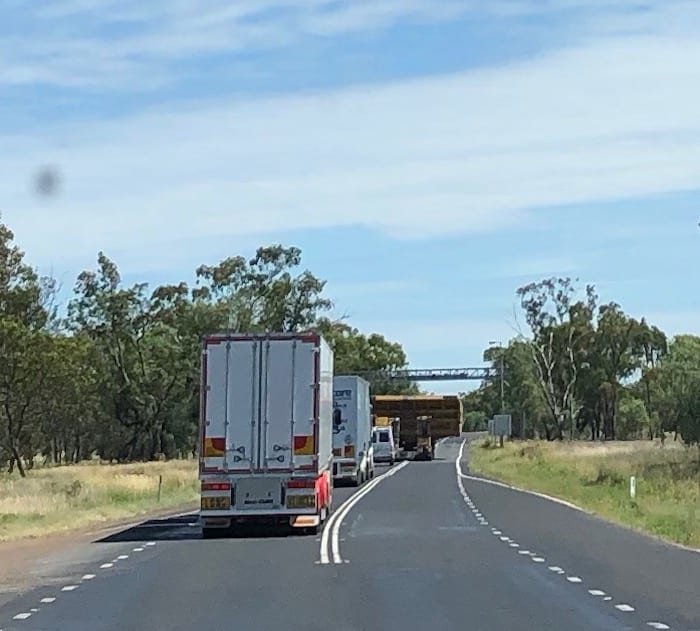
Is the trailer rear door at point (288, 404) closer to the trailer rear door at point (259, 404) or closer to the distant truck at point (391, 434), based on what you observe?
the trailer rear door at point (259, 404)

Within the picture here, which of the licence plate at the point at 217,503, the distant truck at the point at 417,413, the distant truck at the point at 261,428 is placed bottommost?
the licence plate at the point at 217,503

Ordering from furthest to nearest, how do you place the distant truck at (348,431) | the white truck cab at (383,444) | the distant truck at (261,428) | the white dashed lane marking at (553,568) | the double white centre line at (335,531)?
the white truck cab at (383,444)
the distant truck at (348,431)
the distant truck at (261,428)
the double white centre line at (335,531)
the white dashed lane marking at (553,568)

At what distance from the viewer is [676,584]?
18703mm

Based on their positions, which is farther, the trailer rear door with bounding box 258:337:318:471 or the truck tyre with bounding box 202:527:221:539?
the truck tyre with bounding box 202:527:221:539

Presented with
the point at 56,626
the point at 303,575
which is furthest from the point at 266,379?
the point at 56,626

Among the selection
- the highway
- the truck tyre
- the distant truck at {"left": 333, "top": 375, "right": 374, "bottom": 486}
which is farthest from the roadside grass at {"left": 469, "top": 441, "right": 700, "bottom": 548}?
the truck tyre

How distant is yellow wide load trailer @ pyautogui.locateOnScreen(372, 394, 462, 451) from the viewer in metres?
88.1

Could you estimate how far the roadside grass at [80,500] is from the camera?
32938 millimetres

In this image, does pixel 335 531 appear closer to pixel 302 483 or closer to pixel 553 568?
pixel 302 483

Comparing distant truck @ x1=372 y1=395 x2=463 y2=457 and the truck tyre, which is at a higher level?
distant truck @ x1=372 y1=395 x2=463 y2=457

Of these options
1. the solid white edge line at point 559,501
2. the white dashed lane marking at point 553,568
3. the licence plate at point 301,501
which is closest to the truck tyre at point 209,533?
the licence plate at point 301,501

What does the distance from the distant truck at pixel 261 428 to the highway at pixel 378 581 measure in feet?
2.35

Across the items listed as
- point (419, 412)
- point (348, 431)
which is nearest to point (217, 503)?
point (348, 431)

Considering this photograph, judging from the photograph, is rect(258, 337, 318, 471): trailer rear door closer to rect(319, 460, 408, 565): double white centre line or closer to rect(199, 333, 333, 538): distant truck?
rect(199, 333, 333, 538): distant truck
